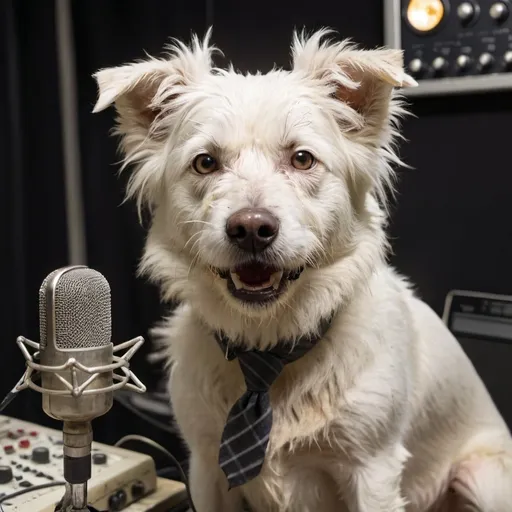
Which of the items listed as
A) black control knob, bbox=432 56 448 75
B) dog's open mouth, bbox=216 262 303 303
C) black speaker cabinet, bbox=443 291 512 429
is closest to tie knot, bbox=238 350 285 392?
dog's open mouth, bbox=216 262 303 303

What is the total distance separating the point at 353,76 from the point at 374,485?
2.33 ft

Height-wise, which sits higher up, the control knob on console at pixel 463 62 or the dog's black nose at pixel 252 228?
the control knob on console at pixel 463 62

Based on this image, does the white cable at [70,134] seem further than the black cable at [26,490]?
Yes

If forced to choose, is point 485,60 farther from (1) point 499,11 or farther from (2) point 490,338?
(2) point 490,338

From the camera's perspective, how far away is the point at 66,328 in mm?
811

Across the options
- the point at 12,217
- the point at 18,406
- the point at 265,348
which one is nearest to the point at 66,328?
the point at 265,348

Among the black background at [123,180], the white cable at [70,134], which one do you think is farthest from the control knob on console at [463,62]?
the white cable at [70,134]

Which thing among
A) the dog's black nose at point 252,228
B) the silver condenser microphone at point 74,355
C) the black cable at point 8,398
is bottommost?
the black cable at point 8,398

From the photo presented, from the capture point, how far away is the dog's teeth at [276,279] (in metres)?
1.04

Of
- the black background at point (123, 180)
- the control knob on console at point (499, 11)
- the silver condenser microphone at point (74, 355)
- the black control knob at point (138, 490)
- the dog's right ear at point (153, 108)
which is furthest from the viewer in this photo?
the black background at point (123, 180)

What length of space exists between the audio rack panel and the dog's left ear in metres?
0.58

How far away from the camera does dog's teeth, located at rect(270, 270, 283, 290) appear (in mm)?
1035

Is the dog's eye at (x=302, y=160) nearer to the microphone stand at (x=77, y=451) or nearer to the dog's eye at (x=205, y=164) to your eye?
the dog's eye at (x=205, y=164)

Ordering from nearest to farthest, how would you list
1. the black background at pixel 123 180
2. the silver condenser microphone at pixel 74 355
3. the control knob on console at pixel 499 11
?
the silver condenser microphone at pixel 74 355 < the control knob on console at pixel 499 11 < the black background at pixel 123 180
